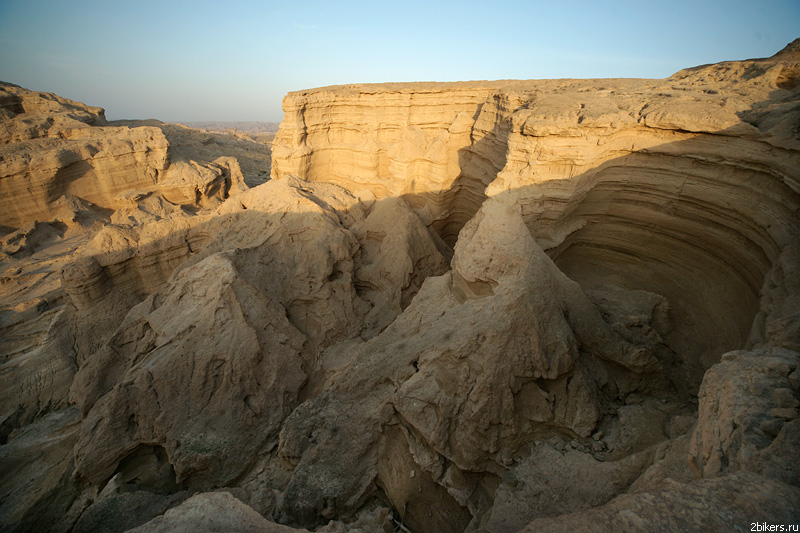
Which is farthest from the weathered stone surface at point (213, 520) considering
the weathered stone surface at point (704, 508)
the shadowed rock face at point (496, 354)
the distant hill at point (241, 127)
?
the distant hill at point (241, 127)

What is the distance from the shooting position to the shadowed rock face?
3.15 meters

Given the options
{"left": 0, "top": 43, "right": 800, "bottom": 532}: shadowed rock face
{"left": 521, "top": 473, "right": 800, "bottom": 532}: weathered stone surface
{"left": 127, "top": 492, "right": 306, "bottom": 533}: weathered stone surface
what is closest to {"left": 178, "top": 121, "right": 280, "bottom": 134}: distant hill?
{"left": 0, "top": 43, "right": 800, "bottom": 532}: shadowed rock face

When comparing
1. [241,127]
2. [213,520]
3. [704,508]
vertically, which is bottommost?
[213,520]

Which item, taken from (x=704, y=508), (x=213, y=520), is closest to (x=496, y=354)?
(x=704, y=508)

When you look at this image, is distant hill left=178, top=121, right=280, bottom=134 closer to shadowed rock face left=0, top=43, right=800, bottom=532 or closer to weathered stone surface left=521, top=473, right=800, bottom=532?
shadowed rock face left=0, top=43, right=800, bottom=532

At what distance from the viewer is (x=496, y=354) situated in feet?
14.1

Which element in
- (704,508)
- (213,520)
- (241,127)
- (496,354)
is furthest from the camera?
(241,127)

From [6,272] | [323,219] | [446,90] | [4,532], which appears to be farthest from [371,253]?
[6,272]

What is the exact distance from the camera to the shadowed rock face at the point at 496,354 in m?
3.15

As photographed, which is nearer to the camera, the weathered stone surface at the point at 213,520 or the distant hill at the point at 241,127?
the weathered stone surface at the point at 213,520

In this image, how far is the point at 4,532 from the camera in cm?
539

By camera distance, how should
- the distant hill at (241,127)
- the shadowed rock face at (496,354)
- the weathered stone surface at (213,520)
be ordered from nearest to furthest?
the weathered stone surface at (213,520) < the shadowed rock face at (496,354) < the distant hill at (241,127)

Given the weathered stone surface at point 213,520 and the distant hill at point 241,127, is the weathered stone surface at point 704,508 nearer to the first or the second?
the weathered stone surface at point 213,520

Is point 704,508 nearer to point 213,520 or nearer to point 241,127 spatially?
point 213,520
